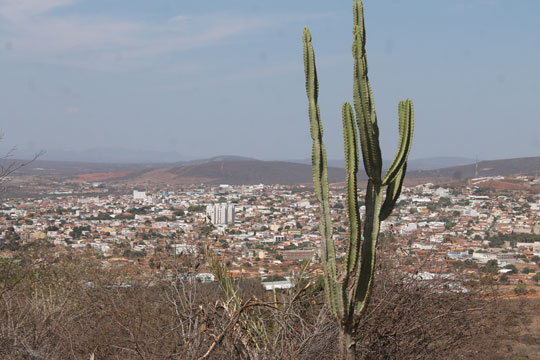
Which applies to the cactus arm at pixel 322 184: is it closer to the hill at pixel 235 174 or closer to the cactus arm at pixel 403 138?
the cactus arm at pixel 403 138

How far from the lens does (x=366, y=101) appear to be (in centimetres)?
424

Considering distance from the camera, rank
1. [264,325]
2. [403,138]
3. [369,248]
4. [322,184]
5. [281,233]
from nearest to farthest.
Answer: [369,248] → [322,184] → [403,138] → [264,325] → [281,233]

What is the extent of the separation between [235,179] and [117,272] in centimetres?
5342

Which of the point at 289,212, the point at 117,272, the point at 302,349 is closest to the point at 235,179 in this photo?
the point at 289,212

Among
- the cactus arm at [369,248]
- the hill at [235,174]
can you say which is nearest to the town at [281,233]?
the cactus arm at [369,248]

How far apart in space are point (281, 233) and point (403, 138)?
1659cm

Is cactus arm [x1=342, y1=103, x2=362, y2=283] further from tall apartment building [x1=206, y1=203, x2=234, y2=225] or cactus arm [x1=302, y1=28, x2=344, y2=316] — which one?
tall apartment building [x1=206, y1=203, x2=234, y2=225]

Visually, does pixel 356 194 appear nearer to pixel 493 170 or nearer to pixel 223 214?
pixel 223 214

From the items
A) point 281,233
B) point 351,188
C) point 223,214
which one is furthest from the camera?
point 223,214

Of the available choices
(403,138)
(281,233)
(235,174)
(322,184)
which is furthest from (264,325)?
(235,174)

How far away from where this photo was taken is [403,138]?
14.3ft

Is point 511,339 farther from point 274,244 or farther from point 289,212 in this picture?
point 289,212

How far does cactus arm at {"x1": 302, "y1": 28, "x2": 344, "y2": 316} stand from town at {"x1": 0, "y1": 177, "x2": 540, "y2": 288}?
6.81 feet

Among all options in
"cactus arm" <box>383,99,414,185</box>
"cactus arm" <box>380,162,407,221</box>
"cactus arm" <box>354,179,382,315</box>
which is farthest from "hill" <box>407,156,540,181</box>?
"cactus arm" <box>354,179,382,315</box>
